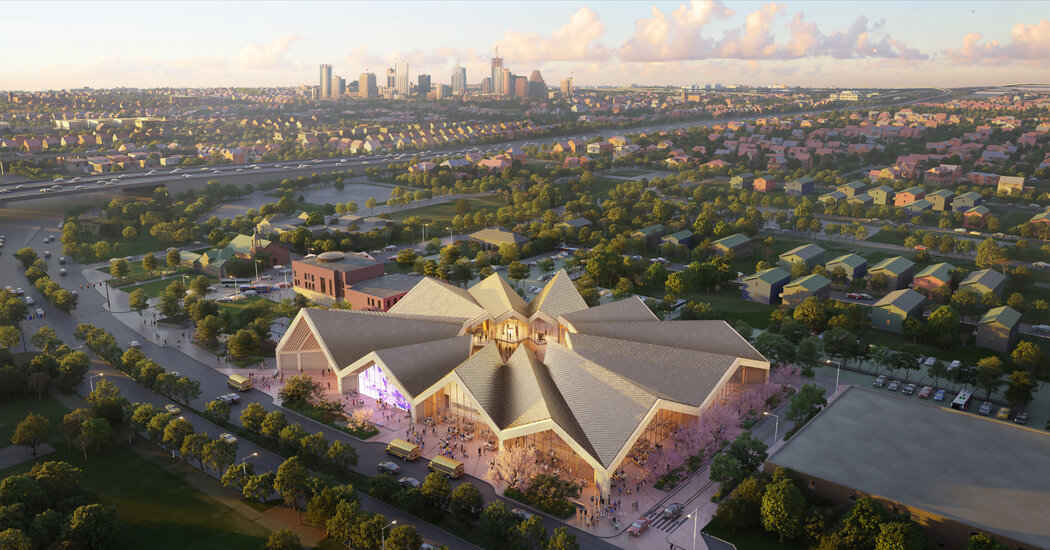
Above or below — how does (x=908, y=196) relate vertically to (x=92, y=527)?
above

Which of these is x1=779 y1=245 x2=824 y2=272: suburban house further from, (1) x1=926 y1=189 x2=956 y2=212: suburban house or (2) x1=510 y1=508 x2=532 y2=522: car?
(2) x1=510 y1=508 x2=532 y2=522: car

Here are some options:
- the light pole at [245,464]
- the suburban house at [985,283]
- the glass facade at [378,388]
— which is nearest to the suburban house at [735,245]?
the suburban house at [985,283]

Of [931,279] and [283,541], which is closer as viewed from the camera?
[283,541]

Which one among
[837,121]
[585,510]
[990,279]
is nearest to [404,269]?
[585,510]


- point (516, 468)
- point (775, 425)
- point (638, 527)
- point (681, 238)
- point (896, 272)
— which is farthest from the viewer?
point (681, 238)

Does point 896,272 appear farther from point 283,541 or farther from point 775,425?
point 283,541

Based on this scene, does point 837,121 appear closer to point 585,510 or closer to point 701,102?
point 701,102

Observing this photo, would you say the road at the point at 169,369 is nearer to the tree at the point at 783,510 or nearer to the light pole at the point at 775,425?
the tree at the point at 783,510

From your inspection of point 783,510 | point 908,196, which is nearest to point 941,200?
point 908,196
